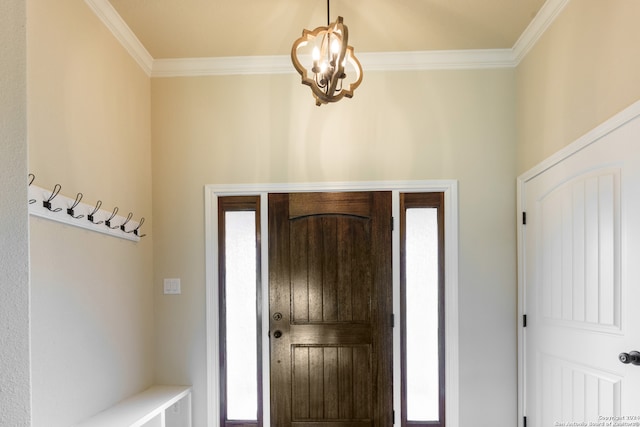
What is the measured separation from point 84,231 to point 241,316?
1.26 metres

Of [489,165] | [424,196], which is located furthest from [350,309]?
[489,165]

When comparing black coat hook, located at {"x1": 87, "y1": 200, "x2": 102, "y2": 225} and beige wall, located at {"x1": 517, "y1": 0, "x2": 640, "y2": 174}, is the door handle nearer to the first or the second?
beige wall, located at {"x1": 517, "y1": 0, "x2": 640, "y2": 174}

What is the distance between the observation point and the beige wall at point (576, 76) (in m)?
1.83

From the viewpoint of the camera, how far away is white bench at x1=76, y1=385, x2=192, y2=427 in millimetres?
2326

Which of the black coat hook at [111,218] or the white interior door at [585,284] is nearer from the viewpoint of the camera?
the white interior door at [585,284]

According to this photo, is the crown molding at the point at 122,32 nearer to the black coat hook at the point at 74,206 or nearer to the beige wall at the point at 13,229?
the black coat hook at the point at 74,206

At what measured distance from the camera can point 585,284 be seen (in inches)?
84.2

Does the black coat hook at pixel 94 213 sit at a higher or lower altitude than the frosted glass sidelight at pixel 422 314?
higher

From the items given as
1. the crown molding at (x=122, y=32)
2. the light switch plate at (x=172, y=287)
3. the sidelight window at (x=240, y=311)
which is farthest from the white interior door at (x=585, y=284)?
the crown molding at (x=122, y=32)

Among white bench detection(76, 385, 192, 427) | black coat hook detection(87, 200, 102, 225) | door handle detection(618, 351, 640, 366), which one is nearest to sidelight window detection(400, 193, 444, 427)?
door handle detection(618, 351, 640, 366)

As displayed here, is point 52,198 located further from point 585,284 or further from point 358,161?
point 585,284

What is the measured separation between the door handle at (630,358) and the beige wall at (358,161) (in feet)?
4.01

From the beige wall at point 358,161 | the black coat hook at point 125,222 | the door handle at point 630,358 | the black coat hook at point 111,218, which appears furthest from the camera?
the beige wall at point 358,161

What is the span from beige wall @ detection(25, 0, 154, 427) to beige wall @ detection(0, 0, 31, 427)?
123cm
